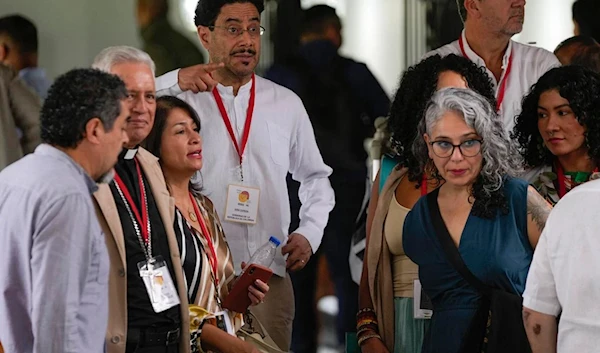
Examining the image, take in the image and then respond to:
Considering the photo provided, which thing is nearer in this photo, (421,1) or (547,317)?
(547,317)

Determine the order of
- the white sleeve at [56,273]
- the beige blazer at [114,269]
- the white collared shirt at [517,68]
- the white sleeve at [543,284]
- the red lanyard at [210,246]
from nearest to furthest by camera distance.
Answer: the white sleeve at [56,273], the white sleeve at [543,284], the beige blazer at [114,269], the red lanyard at [210,246], the white collared shirt at [517,68]

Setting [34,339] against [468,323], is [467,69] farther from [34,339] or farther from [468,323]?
[34,339]

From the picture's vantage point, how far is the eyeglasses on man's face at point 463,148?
11.3 ft

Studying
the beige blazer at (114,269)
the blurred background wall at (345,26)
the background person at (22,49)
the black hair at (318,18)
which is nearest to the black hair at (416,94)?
the beige blazer at (114,269)

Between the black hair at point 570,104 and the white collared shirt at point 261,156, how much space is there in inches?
38.8

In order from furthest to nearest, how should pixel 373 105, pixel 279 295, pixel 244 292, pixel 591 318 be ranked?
pixel 373 105 → pixel 279 295 → pixel 244 292 → pixel 591 318

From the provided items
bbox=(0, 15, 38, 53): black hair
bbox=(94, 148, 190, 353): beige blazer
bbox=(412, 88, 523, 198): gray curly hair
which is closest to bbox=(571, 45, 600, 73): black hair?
bbox=(412, 88, 523, 198): gray curly hair

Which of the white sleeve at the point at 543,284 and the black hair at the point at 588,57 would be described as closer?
the white sleeve at the point at 543,284

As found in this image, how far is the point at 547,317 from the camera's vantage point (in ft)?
9.25

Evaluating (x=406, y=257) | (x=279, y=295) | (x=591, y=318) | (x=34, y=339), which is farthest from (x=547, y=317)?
(x=279, y=295)

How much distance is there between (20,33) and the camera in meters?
5.43

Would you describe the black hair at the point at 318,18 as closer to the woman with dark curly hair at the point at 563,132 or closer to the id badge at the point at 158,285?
the woman with dark curly hair at the point at 563,132

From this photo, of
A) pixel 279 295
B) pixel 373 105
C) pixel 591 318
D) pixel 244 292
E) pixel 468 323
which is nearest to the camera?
pixel 591 318

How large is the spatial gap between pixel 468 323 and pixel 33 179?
1386 mm
